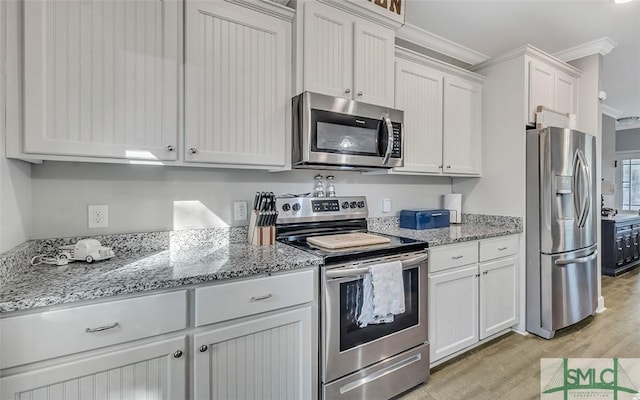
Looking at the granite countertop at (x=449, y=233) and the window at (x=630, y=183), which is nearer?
the granite countertop at (x=449, y=233)

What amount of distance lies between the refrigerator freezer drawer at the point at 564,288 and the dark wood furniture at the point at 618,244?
2.20m

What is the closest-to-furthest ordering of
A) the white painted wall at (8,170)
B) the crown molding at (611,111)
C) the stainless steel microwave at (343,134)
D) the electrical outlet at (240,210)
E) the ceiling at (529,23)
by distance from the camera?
the white painted wall at (8,170)
the stainless steel microwave at (343,134)
the electrical outlet at (240,210)
the ceiling at (529,23)
the crown molding at (611,111)

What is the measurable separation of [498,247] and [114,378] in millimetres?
2530

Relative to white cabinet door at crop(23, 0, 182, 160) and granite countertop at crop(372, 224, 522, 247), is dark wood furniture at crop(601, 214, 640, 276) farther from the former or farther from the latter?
white cabinet door at crop(23, 0, 182, 160)

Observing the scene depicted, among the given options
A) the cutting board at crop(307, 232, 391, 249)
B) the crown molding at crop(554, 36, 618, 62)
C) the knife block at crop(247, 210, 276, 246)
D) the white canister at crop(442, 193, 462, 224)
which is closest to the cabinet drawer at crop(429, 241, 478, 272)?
the cutting board at crop(307, 232, 391, 249)

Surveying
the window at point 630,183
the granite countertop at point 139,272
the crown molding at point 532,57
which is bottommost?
the granite countertop at point 139,272

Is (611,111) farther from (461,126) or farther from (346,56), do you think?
(346,56)

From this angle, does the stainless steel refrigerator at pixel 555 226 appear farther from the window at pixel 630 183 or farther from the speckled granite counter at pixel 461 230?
the window at pixel 630 183

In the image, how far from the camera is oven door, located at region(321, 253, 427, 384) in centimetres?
154

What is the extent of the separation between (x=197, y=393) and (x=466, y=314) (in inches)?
72.0

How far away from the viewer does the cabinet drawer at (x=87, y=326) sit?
95cm

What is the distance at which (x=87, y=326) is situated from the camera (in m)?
1.04

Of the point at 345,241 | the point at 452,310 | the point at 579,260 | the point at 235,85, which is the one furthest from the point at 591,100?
the point at 235,85

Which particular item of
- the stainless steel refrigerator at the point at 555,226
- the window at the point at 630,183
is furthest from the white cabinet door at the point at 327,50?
the window at the point at 630,183
